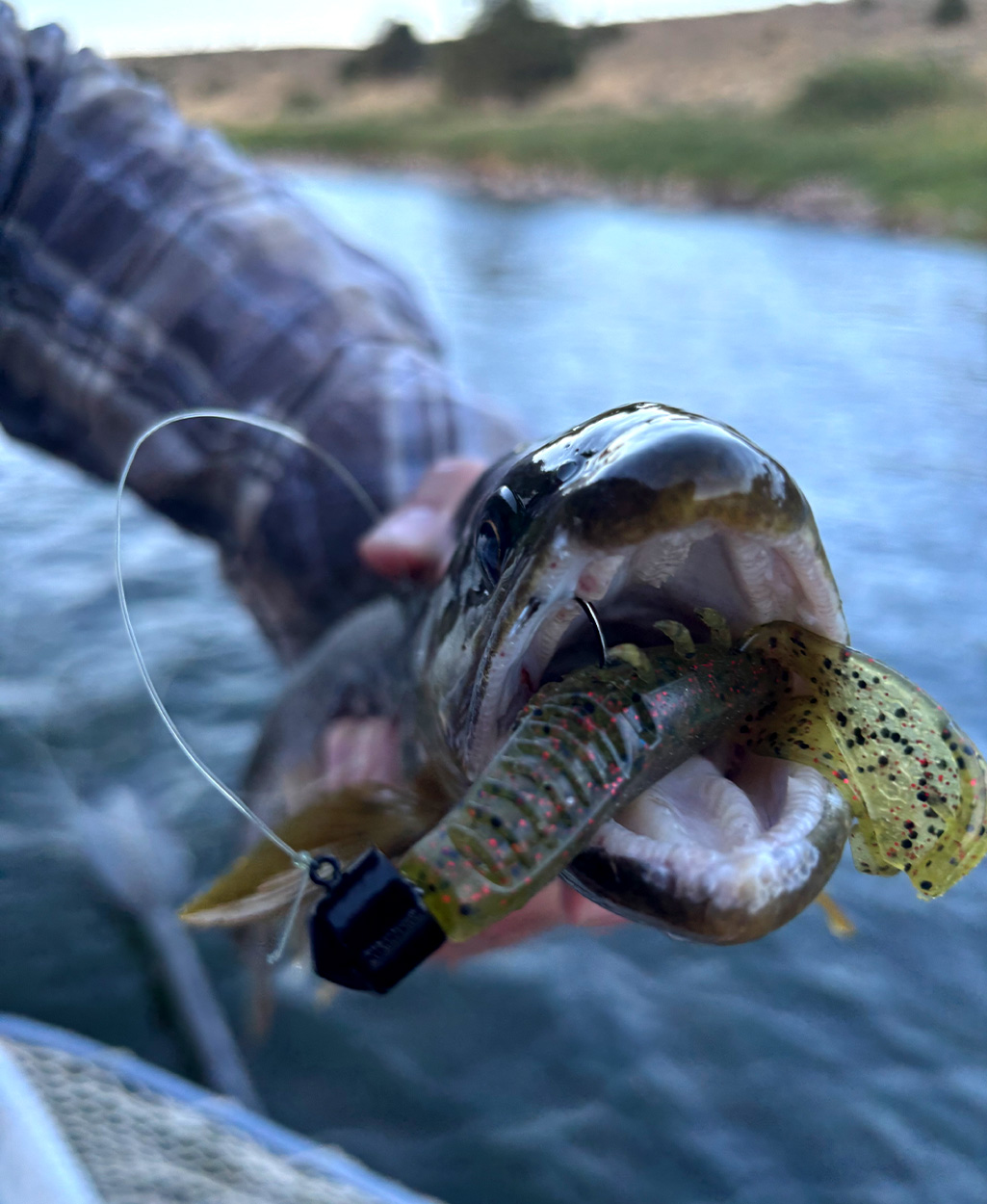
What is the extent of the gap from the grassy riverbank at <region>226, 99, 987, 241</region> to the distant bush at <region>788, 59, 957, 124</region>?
0.91 metres

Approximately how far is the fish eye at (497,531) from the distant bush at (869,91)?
120 ft

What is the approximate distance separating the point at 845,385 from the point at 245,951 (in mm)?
8082

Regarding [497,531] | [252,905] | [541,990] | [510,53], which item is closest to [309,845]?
[252,905]

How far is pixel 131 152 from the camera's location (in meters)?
2.73

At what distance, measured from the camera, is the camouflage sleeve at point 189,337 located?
2652mm

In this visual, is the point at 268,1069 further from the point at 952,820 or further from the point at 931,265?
the point at 931,265

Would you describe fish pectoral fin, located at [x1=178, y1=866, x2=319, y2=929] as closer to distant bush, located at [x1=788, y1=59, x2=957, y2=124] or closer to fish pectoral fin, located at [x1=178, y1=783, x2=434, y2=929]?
fish pectoral fin, located at [x1=178, y1=783, x2=434, y2=929]

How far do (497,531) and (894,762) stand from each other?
18.1 inches

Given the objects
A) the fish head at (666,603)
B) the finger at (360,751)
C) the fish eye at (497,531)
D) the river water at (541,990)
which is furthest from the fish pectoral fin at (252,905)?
the river water at (541,990)

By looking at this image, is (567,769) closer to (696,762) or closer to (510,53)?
(696,762)

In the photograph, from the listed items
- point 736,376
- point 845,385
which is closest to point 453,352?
point 736,376

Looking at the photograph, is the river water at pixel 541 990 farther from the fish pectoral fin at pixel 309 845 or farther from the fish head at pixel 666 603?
the fish head at pixel 666 603

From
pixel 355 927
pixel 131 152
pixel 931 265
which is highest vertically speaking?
pixel 131 152

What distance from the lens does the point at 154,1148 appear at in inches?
69.4
